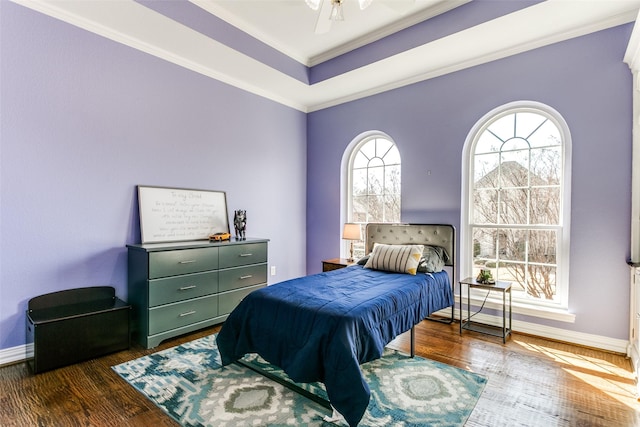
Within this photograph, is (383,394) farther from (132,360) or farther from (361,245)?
(361,245)

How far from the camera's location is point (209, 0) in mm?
2883

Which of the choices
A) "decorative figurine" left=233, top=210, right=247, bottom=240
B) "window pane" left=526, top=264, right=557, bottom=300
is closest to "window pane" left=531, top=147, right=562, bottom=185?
"window pane" left=526, top=264, right=557, bottom=300

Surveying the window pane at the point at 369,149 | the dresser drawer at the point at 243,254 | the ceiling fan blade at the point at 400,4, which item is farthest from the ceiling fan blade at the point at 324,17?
the dresser drawer at the point at 243,254

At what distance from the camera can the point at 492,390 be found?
214cm

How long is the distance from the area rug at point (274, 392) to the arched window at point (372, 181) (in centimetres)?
210

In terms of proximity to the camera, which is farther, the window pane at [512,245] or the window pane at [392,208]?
the window pane at [392,208]

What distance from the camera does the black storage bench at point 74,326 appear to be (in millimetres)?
2340

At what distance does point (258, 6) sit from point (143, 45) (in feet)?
3.96

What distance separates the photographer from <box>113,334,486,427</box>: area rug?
1842mm

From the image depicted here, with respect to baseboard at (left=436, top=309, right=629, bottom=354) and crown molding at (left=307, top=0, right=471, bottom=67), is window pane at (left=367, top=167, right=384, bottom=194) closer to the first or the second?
crown molding at (left=307, top=0, right=471, bottom=67)

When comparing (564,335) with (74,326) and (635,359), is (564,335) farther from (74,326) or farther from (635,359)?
(74,326)

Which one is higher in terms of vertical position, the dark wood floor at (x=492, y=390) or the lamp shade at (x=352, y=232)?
the lamp shade at (x=352, y=232)

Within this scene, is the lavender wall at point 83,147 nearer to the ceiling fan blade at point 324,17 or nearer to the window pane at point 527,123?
the ceiling fan blade at point 324,17

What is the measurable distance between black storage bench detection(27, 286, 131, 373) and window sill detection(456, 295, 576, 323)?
3469mm
